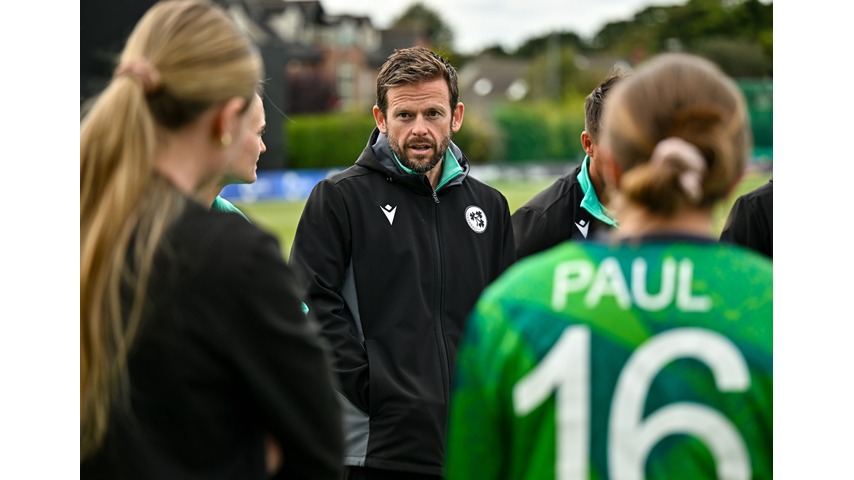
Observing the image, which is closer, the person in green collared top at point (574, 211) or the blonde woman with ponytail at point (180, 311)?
the blonde woman with ponytail at point (180, 311)

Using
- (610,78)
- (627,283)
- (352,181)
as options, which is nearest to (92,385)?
(627,283)

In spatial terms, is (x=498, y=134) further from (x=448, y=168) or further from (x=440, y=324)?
(x=440, y=324)

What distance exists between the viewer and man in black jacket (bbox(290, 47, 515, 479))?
13.6 ft

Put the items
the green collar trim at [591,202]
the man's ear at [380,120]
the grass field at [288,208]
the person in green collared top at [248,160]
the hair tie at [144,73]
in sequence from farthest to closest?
the grass field at [288,208]
the green collar trim at [591,202]
the man's ear at [380,120]
the person in green collared top at [248,160]
the hair tie at [144,73]

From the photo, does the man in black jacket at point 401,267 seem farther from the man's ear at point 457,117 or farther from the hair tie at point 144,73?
the hair tie at point 144,73

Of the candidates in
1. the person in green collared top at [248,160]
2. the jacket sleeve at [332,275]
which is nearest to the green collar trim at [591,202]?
the jacket sleeve at [332,275]

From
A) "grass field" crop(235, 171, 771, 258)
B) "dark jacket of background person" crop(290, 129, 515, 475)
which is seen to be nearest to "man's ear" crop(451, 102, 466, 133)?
"dark jacket of background person" crop(290, 129, 515, 475)

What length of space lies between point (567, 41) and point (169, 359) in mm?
118865

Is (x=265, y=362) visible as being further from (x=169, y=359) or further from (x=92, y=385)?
(x=92, y=385)

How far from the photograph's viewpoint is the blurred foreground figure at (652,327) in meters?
2.08

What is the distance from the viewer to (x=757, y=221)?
4.31 metres

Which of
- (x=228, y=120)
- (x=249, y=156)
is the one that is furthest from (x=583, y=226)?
(x=228, y=120)

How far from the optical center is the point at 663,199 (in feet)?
6.91

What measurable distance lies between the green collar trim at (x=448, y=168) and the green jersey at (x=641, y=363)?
2310 mm
